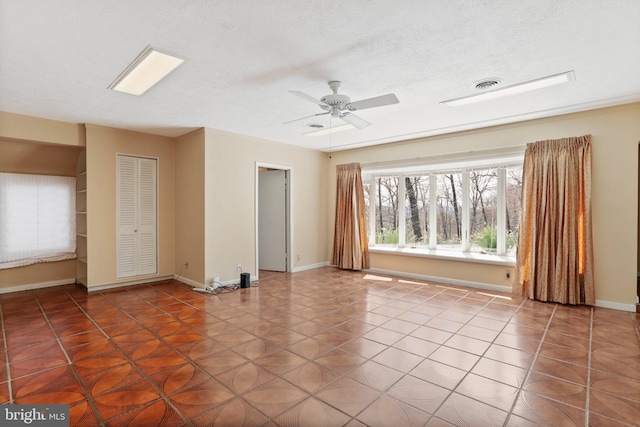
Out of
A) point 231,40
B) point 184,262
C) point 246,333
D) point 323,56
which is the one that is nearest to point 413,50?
point 323,56

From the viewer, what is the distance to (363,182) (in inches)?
269

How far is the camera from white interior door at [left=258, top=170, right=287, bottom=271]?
653cm

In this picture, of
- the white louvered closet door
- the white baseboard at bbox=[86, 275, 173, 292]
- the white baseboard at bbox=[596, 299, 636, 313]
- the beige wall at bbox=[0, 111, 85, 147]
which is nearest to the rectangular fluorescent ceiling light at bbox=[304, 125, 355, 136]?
the white louvered closet door

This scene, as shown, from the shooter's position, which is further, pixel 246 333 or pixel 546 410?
pixel 246 333

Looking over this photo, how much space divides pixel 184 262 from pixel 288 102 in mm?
3443

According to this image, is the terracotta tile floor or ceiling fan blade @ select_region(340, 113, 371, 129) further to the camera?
ceiling fan blade @ select_region(340, 113, 371, 129)

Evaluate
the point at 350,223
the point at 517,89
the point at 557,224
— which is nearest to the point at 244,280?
the point at 350,223

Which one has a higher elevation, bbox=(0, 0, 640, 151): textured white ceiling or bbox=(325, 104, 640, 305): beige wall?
bbox=(0, 0, 640, 151): textured white ceiling

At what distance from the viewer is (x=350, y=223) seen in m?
6.62

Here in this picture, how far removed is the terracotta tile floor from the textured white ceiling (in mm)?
2572

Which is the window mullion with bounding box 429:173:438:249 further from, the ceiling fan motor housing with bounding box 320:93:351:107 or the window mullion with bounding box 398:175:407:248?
the ceiling fan motor housing with bounding box 320:93:351:107

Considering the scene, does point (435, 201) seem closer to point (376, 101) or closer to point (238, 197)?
point (376, 101)

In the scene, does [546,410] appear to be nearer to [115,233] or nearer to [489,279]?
[489,279]

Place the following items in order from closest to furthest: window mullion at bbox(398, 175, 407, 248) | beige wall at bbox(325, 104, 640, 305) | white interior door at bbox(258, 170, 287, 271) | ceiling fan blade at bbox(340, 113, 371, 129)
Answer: ceiling fan blade at bbox(340, 113, 371, 129), beige wall at bbox(325, 104, 640, 305), window mullion at bbox(398, 175, 407, 248), white interior door at bbox(258, 170, 287, 271)
